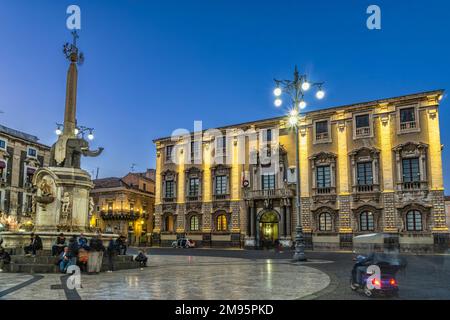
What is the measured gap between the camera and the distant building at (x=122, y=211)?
57125 mm

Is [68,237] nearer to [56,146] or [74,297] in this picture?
[56,146]

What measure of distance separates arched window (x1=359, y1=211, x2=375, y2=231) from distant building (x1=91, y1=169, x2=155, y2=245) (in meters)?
29.4

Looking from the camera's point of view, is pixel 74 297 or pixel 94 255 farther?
pixel 94 255

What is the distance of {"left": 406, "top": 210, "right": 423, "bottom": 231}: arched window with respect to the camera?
35184mm

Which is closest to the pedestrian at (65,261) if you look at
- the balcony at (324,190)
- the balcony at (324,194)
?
the balcony at (324,194)

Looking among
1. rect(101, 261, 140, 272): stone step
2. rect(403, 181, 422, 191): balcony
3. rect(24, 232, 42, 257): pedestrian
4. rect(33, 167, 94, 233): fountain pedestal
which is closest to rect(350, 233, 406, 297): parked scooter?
rect(101, 261, 140, 272): stone step

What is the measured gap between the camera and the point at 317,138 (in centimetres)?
4106

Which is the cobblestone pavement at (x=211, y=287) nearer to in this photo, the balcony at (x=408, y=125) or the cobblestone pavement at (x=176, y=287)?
the cobblestone pavement at (x=176, y=287)

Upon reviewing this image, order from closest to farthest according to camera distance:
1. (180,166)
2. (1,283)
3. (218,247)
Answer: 1. (1,283)
2. (218,247)
3. (180,166)

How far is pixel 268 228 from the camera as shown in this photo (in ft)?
144

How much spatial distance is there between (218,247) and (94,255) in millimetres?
31568

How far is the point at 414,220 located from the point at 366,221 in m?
4.09

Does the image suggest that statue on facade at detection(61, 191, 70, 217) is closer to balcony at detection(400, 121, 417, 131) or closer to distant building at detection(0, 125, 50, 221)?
balcony at detection(400, 121, 417, 131)
